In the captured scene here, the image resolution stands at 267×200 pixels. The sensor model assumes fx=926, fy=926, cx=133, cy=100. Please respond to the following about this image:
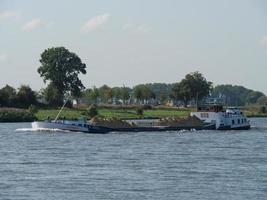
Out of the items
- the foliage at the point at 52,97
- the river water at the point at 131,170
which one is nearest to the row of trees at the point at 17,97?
the foliage at the point at 52,97

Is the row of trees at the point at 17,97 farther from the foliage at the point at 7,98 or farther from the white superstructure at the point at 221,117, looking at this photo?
the white superstructure at the point at 221,117

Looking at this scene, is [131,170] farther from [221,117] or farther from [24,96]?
[24,96]

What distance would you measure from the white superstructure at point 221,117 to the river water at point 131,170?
1484 inches

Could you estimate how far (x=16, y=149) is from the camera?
7569 centimetres

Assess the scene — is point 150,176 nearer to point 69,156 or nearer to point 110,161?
point 110,161

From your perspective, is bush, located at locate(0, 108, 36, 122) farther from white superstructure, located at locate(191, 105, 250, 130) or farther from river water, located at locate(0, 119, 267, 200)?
river water, located at locate(0, 119, 267, 200)

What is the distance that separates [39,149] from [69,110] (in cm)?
10438

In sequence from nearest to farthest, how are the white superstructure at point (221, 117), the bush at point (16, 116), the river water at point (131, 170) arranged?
the river water at point (131, 170) < the white superstructure at point (221, 117) < the bush at point (16, 116)

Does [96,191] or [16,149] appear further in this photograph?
[16,149]

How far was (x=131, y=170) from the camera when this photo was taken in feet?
183

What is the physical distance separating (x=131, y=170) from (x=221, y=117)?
231 ft

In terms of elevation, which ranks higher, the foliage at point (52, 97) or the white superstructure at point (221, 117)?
the foliage at point (52, 97)

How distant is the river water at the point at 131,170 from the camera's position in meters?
45.3

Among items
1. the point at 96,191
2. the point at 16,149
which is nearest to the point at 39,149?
the point at 16,149
